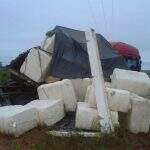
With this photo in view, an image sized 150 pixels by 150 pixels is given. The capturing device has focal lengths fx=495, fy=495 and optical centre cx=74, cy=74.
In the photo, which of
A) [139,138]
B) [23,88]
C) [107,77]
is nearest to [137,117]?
[139,138]

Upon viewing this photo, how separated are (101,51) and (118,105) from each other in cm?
440

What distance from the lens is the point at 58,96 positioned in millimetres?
10695

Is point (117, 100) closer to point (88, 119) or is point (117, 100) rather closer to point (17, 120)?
point (88, 119)

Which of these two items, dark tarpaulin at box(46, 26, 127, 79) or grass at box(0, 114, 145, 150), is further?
dark tarpaulin at box(46, 26, 127, 79)

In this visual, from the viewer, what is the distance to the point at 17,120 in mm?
9188

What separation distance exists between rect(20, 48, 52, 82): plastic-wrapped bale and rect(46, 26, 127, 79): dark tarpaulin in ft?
0.55

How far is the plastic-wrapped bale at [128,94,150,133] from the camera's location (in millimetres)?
9578

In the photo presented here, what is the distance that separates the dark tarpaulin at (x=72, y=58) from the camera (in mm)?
12234

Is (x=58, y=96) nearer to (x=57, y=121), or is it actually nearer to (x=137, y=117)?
(x=57, y=121)

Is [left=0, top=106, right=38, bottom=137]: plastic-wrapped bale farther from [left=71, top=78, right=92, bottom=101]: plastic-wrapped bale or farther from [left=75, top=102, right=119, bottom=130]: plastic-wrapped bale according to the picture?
[left=71, top=78, right=92, bottom=101]: plastic-wrapped bale

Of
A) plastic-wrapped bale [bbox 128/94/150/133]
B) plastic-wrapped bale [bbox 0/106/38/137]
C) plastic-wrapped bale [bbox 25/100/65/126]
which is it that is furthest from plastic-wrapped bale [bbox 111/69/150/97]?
plastic-wrapped bale [bbox 0/106/38/137]

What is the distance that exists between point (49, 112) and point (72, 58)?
120 inches

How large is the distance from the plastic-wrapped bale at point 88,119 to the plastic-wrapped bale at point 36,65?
2.87m

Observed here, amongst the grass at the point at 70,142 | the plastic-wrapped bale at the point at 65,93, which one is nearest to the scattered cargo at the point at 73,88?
the plastic-wrapped bale at the point at 65,93
